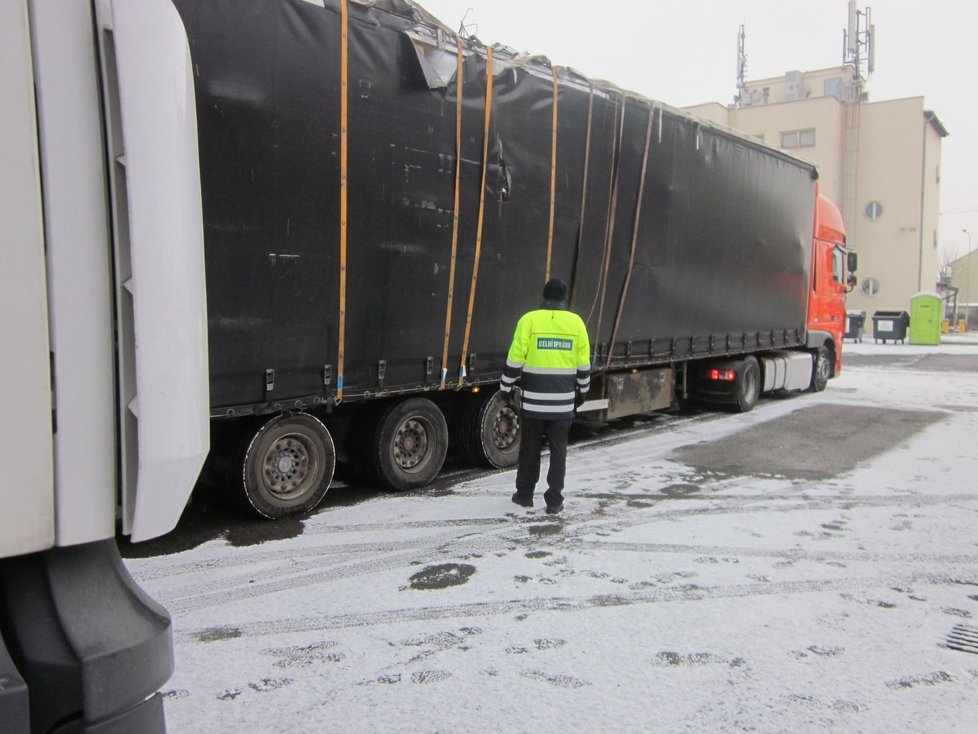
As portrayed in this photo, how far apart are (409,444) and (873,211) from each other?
44.8 m

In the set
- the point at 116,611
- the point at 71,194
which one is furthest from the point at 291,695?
the point at 71,194

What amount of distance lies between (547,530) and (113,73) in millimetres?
4545

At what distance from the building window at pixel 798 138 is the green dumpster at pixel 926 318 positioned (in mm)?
14844

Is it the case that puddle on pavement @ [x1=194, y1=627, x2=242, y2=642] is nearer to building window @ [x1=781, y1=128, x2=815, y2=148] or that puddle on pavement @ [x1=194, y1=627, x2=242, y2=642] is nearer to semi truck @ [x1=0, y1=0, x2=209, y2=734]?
semi truck @ [x1=0, y1=0, x2=209, y2=734]

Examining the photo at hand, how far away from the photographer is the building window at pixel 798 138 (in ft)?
147

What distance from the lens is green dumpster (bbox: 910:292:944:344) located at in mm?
33219

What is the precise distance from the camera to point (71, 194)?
1.52 meters

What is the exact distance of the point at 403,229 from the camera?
238 inches

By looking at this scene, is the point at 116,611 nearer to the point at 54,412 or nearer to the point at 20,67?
the point at 54,412

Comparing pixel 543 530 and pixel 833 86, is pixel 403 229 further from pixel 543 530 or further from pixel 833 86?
pixel 833 86

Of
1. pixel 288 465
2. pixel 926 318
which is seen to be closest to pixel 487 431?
pixel 288 465

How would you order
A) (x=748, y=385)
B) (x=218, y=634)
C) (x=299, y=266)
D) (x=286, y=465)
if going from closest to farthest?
(x=218, y=634) < (x=299, y=266) < (x=286, y=465) < (x=748, y=385)

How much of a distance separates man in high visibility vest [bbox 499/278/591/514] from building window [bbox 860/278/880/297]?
4363cm

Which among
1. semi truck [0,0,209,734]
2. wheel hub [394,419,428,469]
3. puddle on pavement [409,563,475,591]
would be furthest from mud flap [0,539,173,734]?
wheel hub [394,419,428,469]
